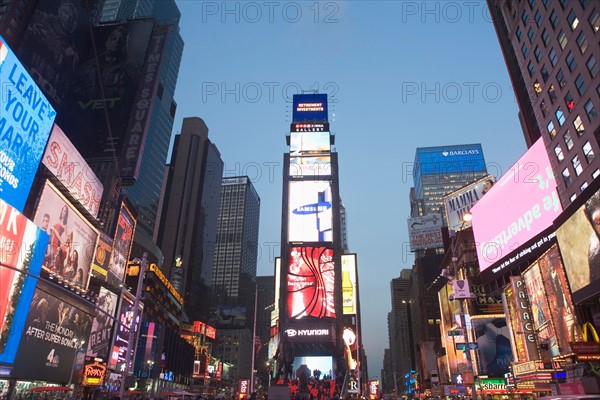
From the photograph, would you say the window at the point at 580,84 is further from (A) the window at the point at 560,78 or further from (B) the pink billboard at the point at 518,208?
(B) the pink billboard at the point at 518,208

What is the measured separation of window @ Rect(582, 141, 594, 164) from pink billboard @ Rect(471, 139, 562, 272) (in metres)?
4.80

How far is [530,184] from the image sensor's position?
44781mm

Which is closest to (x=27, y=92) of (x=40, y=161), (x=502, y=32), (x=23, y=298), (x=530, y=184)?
(x=40, y=161)

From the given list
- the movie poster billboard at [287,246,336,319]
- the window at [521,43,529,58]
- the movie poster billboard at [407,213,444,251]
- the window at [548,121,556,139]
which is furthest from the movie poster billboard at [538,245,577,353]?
the movie poster billboard at [407,213,444,251]

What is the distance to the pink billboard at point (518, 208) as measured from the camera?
41969mm

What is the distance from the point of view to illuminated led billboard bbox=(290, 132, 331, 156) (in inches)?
3257

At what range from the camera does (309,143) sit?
8406cm

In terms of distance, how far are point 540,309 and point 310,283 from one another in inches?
1505

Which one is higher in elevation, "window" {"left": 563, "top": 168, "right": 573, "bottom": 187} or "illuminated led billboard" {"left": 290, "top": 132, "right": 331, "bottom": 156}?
"illuminated led billboard" {"left": 290, "top": 132, "right": 331, "bottom": 156}

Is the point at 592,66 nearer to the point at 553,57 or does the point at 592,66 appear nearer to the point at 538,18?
the point at 553,57

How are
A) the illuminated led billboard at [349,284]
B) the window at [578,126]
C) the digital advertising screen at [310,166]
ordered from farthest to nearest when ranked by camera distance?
the digital advertising screen at [310,166] < the illuminated led billboard at [349,284] < the window at [578,126]

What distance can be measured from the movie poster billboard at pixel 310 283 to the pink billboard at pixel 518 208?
2399 centimetres

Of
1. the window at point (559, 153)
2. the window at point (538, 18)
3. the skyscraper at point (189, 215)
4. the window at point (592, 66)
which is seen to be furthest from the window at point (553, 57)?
the skyscraper at point (189, 215)

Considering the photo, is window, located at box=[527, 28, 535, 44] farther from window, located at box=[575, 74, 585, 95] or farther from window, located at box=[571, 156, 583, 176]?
window, located at box=[571, 156, 583, 176]
